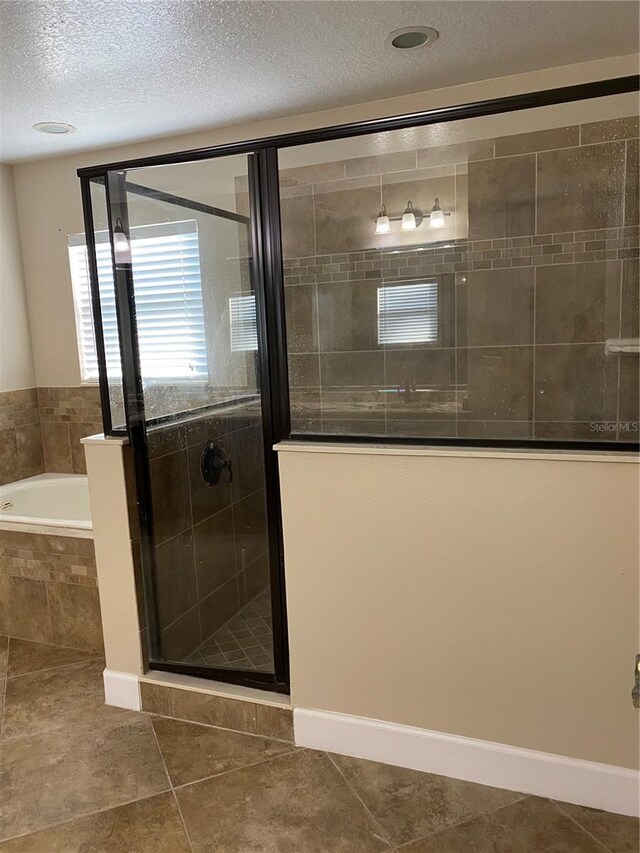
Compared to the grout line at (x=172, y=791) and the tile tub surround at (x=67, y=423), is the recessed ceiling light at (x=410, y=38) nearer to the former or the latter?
the tile tub surround at (x=67, y=423)

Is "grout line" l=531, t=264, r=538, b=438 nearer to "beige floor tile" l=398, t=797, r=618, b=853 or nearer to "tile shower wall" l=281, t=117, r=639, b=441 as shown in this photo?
"tile shower wall" l=281, t=117, r=639, b=441

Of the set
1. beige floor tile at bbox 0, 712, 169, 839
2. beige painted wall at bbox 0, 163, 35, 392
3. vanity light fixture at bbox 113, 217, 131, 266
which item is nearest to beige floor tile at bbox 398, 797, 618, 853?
beige floor tile at bbox 0, 712, 169, 839

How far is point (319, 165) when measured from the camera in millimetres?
2070

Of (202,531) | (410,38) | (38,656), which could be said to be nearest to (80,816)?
(202,531)

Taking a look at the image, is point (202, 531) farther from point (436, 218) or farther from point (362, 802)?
point (436, 218)

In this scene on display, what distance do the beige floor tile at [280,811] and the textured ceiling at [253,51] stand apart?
8.27 ft

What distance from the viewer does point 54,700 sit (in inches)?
103

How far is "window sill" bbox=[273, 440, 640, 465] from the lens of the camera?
5.82ft

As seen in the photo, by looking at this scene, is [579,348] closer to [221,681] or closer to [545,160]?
[545,160]

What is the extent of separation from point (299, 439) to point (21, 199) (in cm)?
279

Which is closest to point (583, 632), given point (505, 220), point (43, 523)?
point (505, 220)

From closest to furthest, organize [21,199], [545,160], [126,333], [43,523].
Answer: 1. [545,160]
2. [126,333]
3. [43,523]
4. [21,199]

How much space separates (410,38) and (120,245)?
1303 mm

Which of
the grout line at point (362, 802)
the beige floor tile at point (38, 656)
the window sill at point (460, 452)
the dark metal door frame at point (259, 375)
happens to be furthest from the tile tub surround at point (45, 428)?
the grout line at point (362, 802)
